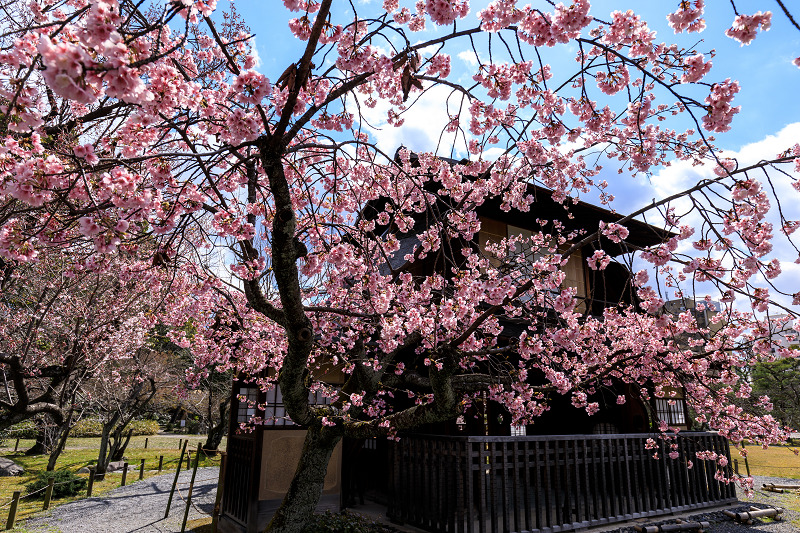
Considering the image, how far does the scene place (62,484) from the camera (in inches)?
392

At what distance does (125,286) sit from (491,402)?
298 inches

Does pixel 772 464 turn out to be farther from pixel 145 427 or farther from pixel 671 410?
pixel 145 427

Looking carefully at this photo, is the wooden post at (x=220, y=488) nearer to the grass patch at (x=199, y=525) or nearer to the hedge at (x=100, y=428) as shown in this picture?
the grass patch at (x=199, y=525)

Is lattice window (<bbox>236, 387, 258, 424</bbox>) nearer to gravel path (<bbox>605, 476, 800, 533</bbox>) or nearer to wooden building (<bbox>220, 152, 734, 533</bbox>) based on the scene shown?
wooden building (<bbox>220, 152, 734, 533</bbox>)

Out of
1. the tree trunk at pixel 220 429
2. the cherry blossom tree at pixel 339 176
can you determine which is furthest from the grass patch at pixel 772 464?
the tree trunk at pixel 220 429

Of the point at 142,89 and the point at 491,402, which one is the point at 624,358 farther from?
the point at 142,89

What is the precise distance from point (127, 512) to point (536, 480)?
8127mm

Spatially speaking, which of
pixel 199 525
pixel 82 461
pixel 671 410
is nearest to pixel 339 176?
pixel 199 525

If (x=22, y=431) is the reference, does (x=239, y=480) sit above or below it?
above

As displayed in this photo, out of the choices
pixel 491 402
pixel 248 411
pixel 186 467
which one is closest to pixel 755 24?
pixel 491 402

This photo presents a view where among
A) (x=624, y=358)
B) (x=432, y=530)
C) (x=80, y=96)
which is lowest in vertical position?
(x=432, y=530)

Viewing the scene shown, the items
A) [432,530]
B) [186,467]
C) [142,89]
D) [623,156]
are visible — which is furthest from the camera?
[186,467]

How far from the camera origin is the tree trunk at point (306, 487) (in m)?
5.13

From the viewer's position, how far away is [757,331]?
17.0 ft
